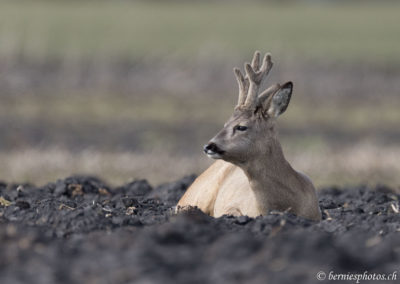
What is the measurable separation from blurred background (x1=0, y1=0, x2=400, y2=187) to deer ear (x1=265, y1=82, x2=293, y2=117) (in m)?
6.92

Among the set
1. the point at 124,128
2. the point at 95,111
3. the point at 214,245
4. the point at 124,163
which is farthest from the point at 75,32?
the point at 214,245

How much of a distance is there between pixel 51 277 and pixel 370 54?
124 ft

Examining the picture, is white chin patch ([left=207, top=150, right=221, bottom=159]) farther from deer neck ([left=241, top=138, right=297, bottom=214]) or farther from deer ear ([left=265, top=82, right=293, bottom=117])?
deer ear ([left=265, top=82, right=293, bottom=117])

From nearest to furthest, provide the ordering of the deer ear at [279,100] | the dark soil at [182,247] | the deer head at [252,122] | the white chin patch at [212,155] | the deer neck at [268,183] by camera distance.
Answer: the dark soil at [182,247]
the white chin patch at [212,155]
the deer head at [252,122]
the deer neck at [268,183]
the deer ear at [279,100]

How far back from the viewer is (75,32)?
47219mm

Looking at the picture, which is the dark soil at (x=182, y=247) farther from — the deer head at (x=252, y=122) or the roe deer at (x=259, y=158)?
the deer head at (x=252, y=122)

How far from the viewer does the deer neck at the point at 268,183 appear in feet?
29.9

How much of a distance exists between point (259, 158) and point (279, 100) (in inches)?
26.8

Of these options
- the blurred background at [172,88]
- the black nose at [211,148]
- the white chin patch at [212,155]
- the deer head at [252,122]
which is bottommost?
the blurred background at [172,88]

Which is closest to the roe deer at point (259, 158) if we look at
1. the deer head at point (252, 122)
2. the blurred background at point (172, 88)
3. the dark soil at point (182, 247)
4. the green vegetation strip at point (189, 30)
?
the deer head at point (252, 122)

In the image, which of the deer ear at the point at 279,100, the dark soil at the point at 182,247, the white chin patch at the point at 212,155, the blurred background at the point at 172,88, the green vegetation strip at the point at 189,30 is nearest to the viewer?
the dark soil at the point at 182,247

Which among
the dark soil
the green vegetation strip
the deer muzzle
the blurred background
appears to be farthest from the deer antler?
the green vegetation strip

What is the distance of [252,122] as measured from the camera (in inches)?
361

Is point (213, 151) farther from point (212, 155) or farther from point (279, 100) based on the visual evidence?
point (279, 100)
